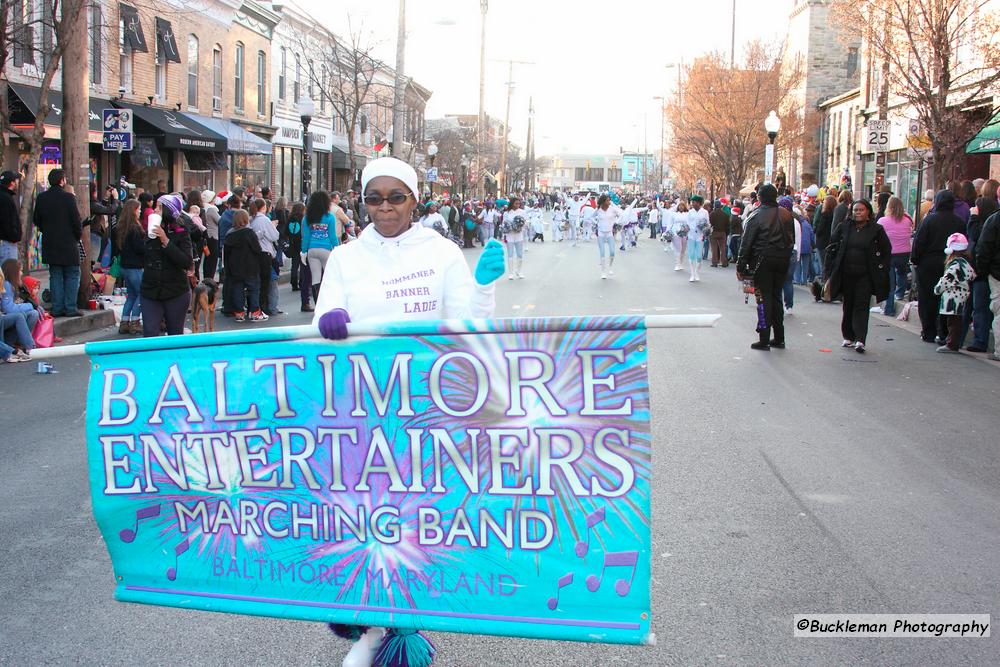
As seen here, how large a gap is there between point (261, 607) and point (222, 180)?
33.4m

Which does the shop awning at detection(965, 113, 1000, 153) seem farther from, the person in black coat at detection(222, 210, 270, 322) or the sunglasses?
the sunglasses

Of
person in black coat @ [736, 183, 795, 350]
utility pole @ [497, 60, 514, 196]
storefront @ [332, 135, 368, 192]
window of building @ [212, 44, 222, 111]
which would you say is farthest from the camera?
utility pole @ [497, 60, 514, 196]

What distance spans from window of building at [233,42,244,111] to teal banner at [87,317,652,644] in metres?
34.7

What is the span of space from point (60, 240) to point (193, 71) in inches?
779

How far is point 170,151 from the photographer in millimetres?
30672

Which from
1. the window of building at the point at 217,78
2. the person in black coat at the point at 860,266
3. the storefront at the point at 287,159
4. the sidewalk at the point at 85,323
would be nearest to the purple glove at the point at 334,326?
the person in black coat at the point at 860,266

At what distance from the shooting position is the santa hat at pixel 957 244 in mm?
12898

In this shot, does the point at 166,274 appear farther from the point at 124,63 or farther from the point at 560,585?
the point at 124,63

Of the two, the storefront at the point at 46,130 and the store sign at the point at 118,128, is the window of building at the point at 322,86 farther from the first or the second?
the store sign at the point at 118,128

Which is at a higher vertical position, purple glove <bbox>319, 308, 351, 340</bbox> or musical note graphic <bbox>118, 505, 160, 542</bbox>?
purple glove <bbox>319, 308, 351, 340</bbox>

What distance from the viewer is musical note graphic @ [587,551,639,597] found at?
3342 millimetres

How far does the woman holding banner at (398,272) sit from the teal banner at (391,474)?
0.53 meters

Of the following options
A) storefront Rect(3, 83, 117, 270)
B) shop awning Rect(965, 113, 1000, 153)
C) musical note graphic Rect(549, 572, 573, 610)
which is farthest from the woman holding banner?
shop awning Rect(965, 113, 1000, 153)

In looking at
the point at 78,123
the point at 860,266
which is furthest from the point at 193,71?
the point at 860,266
